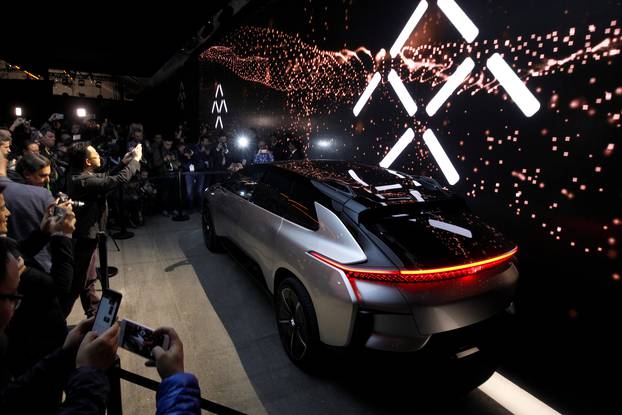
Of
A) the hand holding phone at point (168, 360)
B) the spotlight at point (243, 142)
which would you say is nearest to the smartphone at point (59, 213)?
the hand holding phone at point (168, 360)

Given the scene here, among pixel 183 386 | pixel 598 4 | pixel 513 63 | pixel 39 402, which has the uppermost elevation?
pixel 598 4

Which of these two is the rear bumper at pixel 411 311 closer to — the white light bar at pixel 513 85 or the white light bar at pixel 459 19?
the white light bar at pixel 513 85

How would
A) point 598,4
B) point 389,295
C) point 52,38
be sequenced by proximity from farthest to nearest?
1. point 52,38
2. point 598,4
3. point 389,295

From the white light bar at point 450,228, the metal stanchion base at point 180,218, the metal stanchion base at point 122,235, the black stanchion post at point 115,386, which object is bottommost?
the metal stanchion base at point 122,235

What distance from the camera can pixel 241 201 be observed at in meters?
3.80

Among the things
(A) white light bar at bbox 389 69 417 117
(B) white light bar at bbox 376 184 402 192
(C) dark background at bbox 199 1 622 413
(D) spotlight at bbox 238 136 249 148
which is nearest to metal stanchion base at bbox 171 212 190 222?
(D) spotlight at bbox 238 136 249 148

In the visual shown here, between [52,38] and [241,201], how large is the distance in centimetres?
1466

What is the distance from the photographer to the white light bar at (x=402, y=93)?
15.3ft

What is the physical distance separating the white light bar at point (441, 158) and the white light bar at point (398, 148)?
0.28 metres

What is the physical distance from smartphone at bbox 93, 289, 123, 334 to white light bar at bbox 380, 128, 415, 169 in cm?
427

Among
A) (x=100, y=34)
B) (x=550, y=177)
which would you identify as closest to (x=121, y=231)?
(x=550, y=177)

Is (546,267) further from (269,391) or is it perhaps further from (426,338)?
(269,391)

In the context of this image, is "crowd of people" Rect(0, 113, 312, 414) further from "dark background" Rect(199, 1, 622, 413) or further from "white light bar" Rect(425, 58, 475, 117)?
"white light bar" Rect(425, 58, 475, 117)

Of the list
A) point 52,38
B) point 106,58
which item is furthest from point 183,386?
point 106,58
